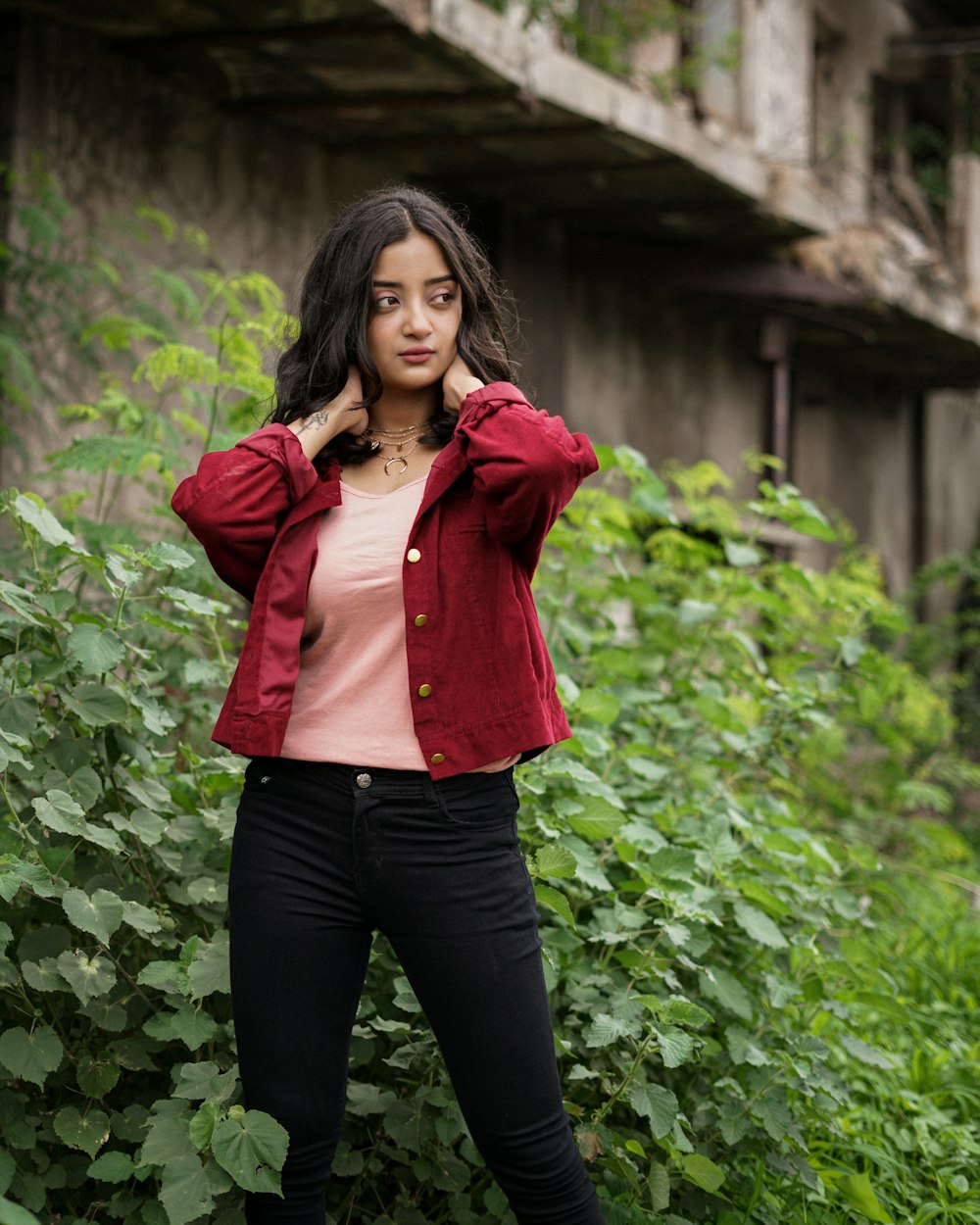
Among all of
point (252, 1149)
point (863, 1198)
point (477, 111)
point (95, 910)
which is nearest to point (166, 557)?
point (95, 910)

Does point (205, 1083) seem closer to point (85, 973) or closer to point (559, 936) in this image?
point (85, 973)

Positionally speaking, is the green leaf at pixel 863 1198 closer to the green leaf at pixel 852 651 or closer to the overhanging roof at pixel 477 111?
the green leaf at pixel 852 651

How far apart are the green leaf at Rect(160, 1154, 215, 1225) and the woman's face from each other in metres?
1.20

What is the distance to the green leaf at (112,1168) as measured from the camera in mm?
2090

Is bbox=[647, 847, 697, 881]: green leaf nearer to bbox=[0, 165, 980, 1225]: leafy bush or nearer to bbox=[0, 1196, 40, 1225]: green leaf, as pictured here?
bbox=[0, 165, 980, 1225]: leafy bush

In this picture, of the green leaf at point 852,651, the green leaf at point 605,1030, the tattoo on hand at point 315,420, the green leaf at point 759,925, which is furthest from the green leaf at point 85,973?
the green leaf at point 852,651

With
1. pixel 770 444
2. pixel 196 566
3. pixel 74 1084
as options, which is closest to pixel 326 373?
pixel 196 566

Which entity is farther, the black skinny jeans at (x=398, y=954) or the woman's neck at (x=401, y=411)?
the woman's neck at (x=401, y=411)

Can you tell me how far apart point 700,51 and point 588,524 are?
12.5ft

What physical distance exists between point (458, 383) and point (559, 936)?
1118 millimetres

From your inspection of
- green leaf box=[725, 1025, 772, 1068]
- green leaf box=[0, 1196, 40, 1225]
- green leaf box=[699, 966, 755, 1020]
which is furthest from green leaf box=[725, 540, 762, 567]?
green leaf box=[0, 1196, 40, 1225]

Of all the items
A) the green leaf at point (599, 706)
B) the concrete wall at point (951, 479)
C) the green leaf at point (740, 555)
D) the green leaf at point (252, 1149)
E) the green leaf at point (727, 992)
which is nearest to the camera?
the green leaf at point (252, 1149)

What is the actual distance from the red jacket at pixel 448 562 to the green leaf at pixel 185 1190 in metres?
0.62

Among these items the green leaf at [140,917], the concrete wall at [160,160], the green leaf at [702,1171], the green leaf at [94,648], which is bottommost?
the green leaf at [702,1171]
